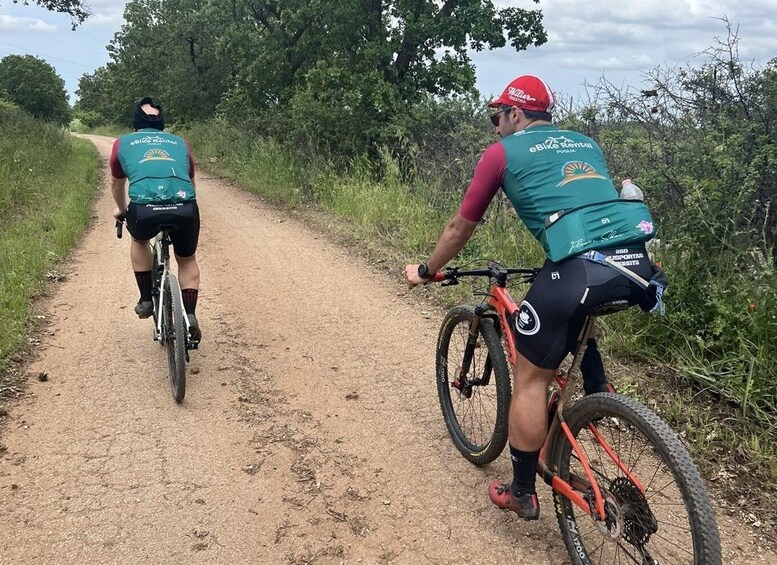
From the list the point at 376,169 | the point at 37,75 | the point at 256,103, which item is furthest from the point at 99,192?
the point at 37,75

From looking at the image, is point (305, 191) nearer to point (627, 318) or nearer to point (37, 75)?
point (627, 318)

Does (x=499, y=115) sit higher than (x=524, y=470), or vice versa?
(x=499, y=115)

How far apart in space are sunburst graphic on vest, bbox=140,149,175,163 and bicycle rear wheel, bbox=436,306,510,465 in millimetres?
2438

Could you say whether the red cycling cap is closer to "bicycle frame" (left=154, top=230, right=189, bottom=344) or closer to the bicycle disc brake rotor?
the bicycle disc brake rotor

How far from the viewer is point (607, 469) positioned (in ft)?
8.58

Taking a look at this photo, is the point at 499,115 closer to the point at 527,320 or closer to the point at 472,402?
the point at 527,320

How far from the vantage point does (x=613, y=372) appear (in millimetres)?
4461

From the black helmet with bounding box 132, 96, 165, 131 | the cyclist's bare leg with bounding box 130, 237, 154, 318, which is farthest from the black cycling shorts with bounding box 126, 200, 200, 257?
the black helmet with bounding box 132, 96, 165, 131

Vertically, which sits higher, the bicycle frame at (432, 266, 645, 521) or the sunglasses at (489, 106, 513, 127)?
the sunglasses at (489, 106, 513, 127)

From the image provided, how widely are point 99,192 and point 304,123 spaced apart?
5.37 meters

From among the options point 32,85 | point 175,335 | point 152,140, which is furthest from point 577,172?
point 32,85

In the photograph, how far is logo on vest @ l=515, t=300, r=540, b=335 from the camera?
2.62m

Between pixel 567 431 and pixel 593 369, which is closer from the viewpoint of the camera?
pixel 567 431

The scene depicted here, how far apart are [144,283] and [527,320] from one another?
3594mm
